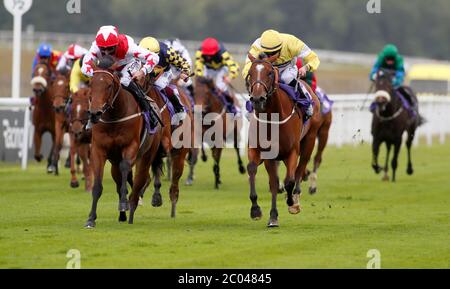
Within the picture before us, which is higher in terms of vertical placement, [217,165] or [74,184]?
[217,165]

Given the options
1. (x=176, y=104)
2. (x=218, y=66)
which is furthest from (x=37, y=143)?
(x=176, y=104)

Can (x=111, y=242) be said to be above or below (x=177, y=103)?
below

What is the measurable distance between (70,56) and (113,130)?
6.22 metres

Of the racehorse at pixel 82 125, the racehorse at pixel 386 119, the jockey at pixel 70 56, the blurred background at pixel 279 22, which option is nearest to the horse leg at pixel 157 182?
the racehorse at pixel 82 125

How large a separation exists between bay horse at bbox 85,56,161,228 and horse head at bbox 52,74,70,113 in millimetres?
6025

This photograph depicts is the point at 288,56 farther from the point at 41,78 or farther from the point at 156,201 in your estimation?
the point at 41,78

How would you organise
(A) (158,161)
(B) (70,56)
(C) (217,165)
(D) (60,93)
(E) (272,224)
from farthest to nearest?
(D) (60,93), (B) (70,56), (C) (217,165), (A) (158,161), (E) (272,224)

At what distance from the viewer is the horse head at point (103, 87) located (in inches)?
456

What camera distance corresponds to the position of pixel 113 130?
11992mm

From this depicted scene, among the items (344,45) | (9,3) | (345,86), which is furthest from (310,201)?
(344,45)

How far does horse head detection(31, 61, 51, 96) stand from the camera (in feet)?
63.2
